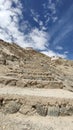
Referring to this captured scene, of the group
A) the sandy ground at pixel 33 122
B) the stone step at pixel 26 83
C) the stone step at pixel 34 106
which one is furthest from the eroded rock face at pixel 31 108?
the stone step at pixel 26 83

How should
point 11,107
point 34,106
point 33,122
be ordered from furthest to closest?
point 34,106
point 11,107
point 33,122

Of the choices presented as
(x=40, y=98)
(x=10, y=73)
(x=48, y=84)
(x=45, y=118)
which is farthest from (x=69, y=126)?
(x=10, y=73)

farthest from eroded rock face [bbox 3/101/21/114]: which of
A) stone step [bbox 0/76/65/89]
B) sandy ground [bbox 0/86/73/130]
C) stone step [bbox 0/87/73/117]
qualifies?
stone step [bbox 0/76/65/89]

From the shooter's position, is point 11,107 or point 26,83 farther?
point 26,83

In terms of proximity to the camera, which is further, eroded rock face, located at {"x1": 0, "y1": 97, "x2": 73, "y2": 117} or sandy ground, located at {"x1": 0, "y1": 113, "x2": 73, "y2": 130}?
eroded rock face, located at {"x1": 0, "y1": 97, "x2": 73, "y2": 117}

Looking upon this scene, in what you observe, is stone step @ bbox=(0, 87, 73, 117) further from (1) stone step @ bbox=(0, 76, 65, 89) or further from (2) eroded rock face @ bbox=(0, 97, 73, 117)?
(1) stone step @ bbox=(0, 76, 65, 89)

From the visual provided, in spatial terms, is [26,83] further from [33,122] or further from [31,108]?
[33,122]

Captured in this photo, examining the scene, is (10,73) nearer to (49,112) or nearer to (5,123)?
(49,112)

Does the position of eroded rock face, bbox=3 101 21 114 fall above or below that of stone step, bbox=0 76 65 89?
below

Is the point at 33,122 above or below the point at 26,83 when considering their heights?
below

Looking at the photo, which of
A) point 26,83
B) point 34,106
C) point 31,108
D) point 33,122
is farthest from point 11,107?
point 26,83

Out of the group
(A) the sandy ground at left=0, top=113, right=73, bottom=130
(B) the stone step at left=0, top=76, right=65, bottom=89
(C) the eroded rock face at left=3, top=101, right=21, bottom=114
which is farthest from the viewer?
(B) the stone step at left=0, top=76, right=65, bottom=89

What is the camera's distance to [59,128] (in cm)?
835

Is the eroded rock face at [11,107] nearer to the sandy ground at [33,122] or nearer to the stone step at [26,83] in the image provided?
the sandy ground at [33,122]
